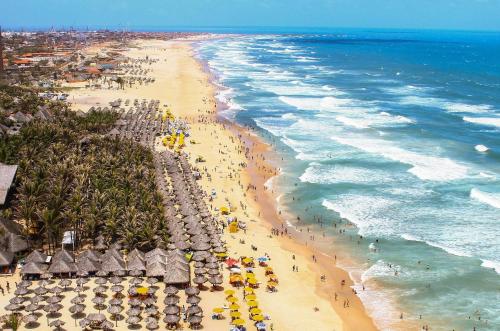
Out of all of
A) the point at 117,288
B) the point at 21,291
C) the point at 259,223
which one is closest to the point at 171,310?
the point at 117,288

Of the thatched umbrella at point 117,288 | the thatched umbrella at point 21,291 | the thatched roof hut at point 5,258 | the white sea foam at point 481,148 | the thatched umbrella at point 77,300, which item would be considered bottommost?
the thatched umbrella at point 117,288

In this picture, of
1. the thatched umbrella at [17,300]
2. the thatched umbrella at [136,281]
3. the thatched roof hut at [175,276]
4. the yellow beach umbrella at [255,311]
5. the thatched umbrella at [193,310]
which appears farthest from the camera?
the thatched roof hut at [175,276]

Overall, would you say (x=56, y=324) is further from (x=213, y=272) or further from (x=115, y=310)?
(x=213, y=272)

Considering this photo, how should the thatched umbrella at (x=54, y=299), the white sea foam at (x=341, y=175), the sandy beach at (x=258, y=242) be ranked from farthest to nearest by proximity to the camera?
1. the white sea foam at (x=341, y=175)
2. the sandy beach at (x=258, y=242)
3. the thatched umbrella at (x=54, y=299)

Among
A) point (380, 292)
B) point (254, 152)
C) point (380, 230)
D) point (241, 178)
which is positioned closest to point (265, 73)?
point (254, 152)

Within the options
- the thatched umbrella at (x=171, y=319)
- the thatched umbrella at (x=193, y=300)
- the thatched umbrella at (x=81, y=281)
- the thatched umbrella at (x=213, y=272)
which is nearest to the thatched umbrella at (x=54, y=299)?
the thatched umbrella at (x=81, y=281)

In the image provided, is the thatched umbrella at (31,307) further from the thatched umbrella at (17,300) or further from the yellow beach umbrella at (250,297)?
the yellow beach umbrella at (250,297)
